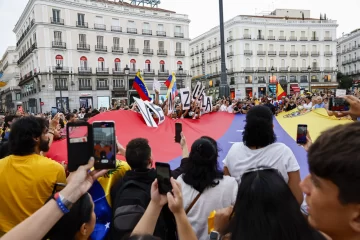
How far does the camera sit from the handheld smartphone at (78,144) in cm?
170

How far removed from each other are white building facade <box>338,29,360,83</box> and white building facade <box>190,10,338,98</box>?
1119cm

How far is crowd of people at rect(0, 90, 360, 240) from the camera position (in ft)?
3.24

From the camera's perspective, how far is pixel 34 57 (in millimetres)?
38281

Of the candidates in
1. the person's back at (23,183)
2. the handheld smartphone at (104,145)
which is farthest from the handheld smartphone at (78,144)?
the person's back at (23,183)

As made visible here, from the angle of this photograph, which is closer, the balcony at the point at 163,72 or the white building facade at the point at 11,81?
the balcony at the point at 163,72

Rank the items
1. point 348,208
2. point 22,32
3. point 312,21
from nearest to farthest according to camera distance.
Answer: point 348,208 < point 22,32 < point 312,21

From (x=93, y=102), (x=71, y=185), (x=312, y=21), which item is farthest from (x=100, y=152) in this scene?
(x=312, y=21)

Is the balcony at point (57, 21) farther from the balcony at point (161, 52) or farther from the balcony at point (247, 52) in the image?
the balcony at point (247, 52)

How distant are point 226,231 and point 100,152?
2.81 ft

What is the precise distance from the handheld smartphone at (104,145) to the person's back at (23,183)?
754 millimetres

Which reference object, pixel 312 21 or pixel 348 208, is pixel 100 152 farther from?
pixel 312 21

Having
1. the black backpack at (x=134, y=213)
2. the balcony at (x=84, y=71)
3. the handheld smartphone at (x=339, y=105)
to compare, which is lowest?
the black backpack at (x=134, y=213)

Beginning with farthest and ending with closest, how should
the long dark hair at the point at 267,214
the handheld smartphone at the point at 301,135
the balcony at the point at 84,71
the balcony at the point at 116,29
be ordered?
the balcony at the point at 116,29
the balcony at the point at 84,71
the handheld smartphone at the point at 301,135
the long dark hair at the point at 267,214

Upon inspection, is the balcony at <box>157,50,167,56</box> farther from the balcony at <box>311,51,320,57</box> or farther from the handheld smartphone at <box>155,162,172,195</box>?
the handheld smartphone at <box>155,162,172,195</box>
